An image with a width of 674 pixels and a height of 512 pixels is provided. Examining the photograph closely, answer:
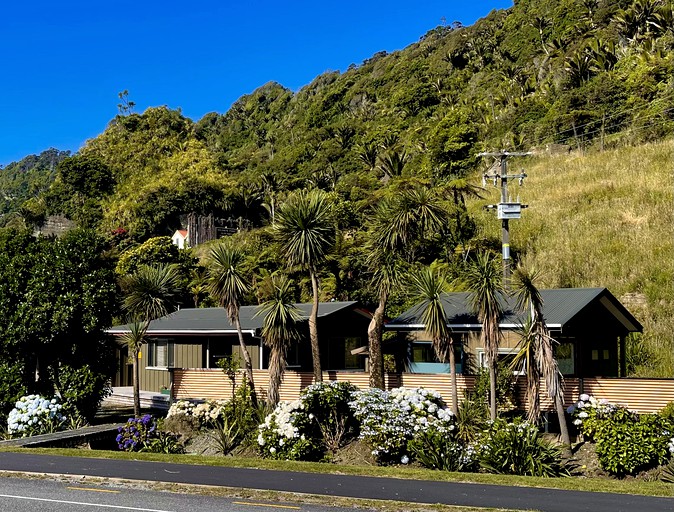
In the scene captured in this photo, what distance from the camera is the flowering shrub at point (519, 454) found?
17594mm

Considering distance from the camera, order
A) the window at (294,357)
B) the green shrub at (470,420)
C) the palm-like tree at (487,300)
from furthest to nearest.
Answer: the window at (294,357), the palm-like tree at (487,300), the green shrub at (470,420)

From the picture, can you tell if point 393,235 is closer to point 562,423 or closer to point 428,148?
point 562,423

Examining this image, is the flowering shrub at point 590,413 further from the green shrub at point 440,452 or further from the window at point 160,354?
the window at point 160,354

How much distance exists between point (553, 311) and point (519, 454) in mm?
8952

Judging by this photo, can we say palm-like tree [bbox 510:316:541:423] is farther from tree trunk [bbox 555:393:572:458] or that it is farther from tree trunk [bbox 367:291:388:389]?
tree trunk [bbox 367:291:388:389]

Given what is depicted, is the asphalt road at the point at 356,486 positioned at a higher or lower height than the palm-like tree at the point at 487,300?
lower

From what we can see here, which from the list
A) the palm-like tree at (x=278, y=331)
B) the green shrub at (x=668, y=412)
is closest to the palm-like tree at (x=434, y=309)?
the palm-like tree at (x=278, y=331)

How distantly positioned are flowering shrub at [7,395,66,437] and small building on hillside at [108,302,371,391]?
27.4 feet

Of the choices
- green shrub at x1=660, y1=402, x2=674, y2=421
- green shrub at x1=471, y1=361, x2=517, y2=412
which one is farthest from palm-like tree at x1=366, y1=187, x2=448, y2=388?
green shrub at x1=660, y1=402, x2=674, y2=421

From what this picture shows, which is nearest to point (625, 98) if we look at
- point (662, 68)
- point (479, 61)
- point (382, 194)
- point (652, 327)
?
point (662, 68)

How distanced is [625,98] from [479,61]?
55455mm

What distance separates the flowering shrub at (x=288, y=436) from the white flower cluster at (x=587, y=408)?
731 cm

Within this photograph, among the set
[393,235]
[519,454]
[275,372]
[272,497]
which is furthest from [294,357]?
[272,497]

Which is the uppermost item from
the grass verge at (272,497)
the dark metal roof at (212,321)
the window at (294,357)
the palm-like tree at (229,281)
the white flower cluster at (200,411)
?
the palm-like tree at (229,281)
